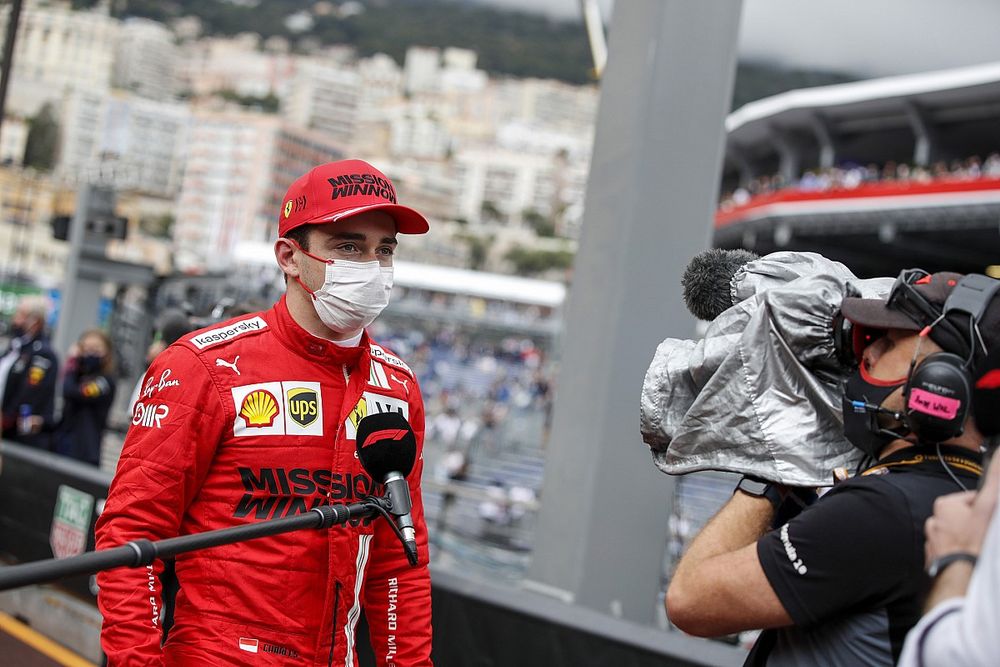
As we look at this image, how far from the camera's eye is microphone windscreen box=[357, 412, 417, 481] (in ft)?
7.37

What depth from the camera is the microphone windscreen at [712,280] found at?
7.20 ft

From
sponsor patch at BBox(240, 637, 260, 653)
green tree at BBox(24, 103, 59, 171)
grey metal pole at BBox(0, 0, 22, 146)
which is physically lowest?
sponsor patch at BBox(240, 637, 260, 653)

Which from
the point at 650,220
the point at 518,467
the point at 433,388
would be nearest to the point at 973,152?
the point at 433,388

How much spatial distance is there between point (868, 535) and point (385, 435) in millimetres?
1001

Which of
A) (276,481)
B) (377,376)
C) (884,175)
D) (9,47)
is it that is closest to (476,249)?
(884,175)

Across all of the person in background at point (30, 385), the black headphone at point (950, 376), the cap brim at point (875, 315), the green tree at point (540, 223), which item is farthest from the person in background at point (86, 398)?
the green tree at point (540, 223)

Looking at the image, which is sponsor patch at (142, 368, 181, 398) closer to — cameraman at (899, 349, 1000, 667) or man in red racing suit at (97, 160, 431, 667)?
man in red racing suit at (97, 160, 431, 667)

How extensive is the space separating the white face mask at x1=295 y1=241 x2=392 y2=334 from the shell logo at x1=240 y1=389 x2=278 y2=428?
0.24 m

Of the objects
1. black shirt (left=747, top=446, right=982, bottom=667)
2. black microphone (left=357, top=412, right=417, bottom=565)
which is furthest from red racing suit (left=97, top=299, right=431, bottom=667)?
black shirt (left=747, top=446, right=982, bottom=667)

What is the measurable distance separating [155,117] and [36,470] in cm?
6116

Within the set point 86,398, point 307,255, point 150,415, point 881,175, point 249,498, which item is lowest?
point 86,398

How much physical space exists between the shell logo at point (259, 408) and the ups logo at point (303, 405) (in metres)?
0.04

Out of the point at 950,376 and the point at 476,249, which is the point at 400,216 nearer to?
the point at 950,376

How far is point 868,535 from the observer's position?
1700 mm
